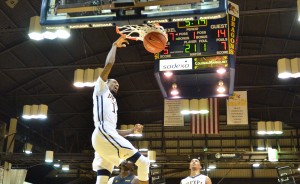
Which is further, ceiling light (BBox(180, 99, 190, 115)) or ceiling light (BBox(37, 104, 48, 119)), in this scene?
ceiling light (BBox(37, 104, 48, 119))

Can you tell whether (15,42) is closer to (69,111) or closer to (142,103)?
(69,111)

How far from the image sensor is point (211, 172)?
32.9m

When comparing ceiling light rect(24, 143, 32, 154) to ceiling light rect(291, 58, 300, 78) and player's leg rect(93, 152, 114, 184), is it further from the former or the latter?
player's leg rect(93, 152, 114, 184)

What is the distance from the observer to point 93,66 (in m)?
21.3

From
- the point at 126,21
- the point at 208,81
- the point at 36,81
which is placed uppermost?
the point at 36,81

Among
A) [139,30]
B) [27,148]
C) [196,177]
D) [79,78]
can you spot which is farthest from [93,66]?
[139,30]

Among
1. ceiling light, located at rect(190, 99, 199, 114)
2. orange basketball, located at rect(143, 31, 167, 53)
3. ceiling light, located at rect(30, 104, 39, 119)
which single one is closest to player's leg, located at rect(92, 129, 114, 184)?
orange basketball, located at rect(143, 31, 167, 53)

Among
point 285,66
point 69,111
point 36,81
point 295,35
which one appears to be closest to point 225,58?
point 285,66

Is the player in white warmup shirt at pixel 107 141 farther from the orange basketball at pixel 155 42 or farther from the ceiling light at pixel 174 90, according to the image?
the ceiling light at pixel 174 90

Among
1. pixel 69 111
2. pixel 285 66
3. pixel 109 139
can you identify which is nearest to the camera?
pixel 109 139

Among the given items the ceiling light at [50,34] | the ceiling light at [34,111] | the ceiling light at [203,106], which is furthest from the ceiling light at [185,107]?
the ceiling light at [50,34]

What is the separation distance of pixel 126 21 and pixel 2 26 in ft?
40.0

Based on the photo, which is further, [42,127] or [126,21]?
[42,127]

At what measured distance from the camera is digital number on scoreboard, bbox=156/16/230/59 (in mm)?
11047
